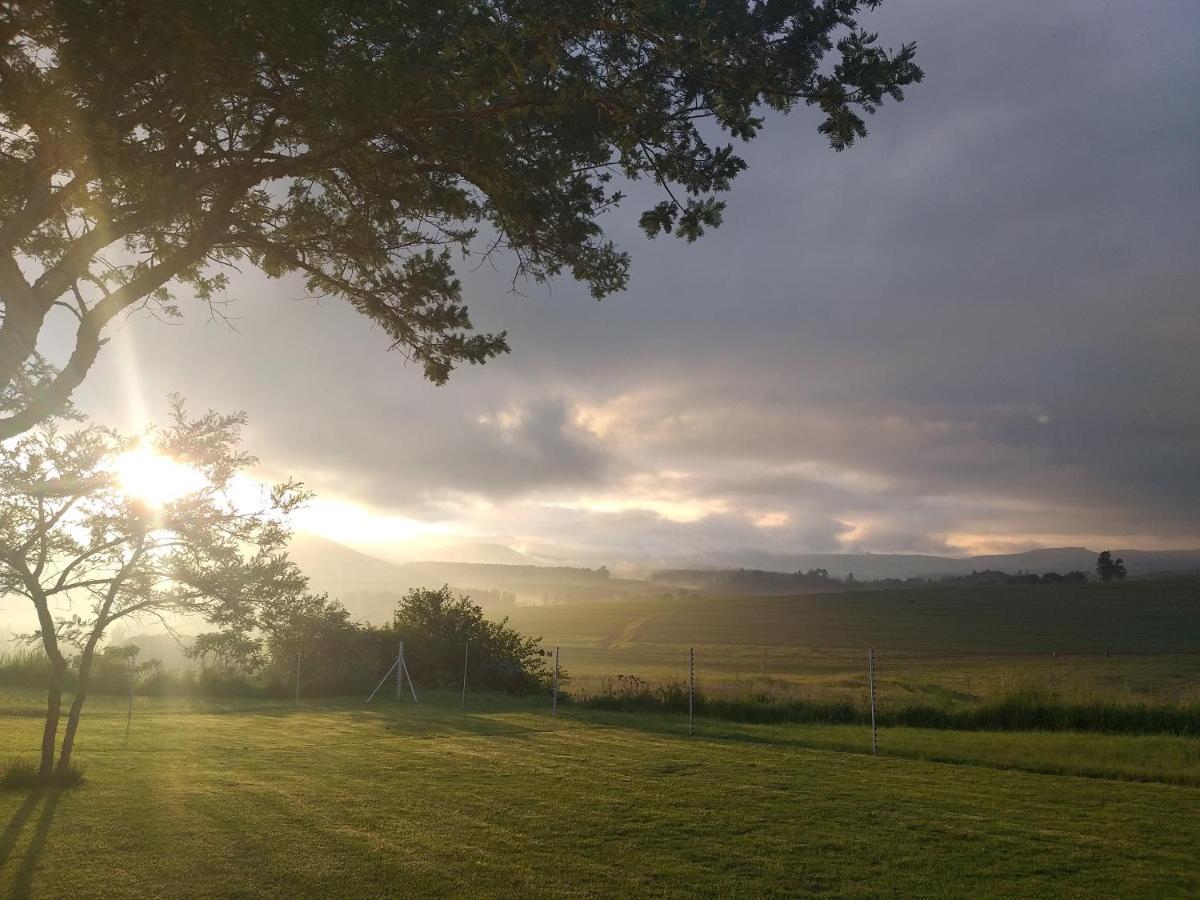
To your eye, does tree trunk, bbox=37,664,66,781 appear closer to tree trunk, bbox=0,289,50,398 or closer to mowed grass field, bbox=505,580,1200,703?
tree trunk, bbox=0,289,50,398

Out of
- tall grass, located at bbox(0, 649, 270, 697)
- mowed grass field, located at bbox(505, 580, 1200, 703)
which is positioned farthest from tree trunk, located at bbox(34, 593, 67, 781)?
mowed grass field, located at bbox(505, 580, 1200, 703)

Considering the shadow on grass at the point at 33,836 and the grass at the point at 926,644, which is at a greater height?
the shadow on grass at the point at 33,836

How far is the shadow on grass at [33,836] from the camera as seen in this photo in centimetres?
641

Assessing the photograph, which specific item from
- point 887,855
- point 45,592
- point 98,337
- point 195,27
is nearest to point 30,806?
point 45,592

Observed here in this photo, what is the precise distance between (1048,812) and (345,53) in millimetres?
11562

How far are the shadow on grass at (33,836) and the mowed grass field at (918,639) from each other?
2118 centimetres

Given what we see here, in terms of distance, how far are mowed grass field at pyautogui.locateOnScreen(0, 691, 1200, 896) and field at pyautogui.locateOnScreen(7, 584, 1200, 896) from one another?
39 millimetres

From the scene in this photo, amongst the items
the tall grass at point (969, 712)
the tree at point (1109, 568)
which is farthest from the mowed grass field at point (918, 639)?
the tree at point (1109, 568)

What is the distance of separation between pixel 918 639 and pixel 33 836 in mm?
72658

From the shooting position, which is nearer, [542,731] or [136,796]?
[136,796]

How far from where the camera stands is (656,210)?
702 cm

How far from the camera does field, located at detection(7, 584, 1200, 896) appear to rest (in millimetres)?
6836

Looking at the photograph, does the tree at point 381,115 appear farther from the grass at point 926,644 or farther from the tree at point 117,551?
the grass at point 926,644

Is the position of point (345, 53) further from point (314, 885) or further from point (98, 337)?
point (314, 885)
